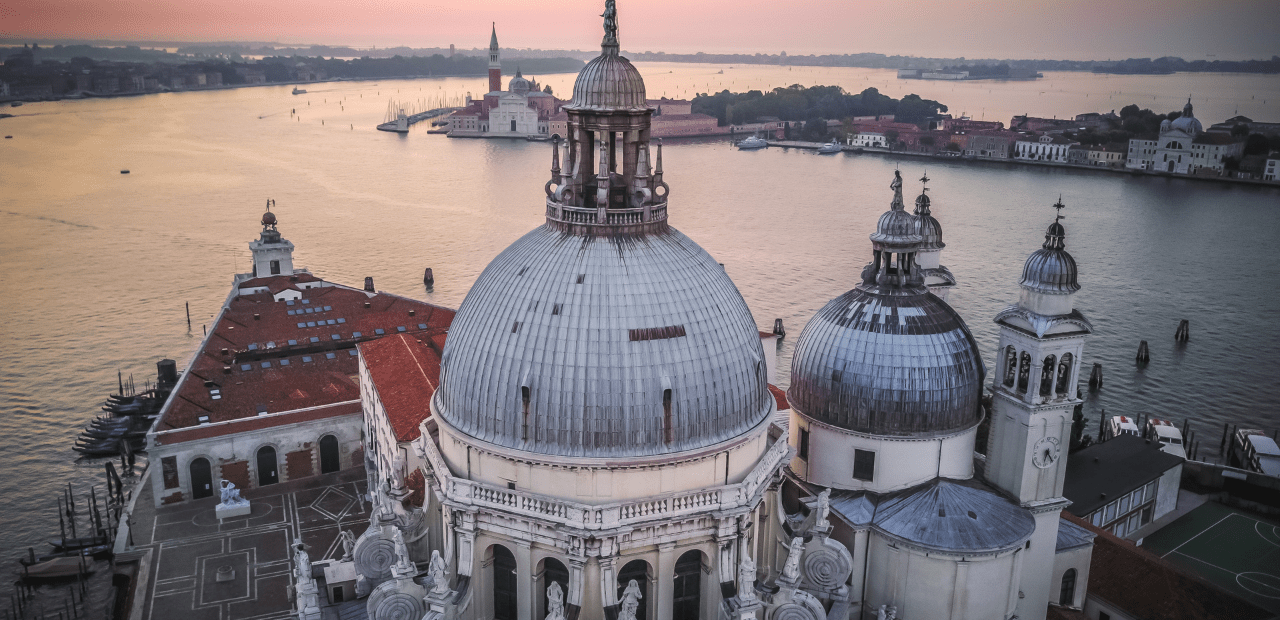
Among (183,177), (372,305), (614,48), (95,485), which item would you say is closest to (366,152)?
(183,177)

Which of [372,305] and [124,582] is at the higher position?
[372,305]

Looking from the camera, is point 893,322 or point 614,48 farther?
point 893,322

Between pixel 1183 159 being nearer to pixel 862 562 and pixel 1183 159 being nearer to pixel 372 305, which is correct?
pixel 372 305

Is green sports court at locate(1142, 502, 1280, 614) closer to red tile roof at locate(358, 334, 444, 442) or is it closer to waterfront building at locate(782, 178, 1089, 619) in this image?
waterfront building at locate(782, 178, 1089, 619)

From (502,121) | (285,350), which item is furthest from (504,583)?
(502,121)

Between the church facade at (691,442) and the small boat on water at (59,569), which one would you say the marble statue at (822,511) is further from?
the small boat on water at (59,569)

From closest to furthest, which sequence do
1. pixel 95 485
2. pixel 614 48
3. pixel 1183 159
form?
pixel 614 48 → pixel 95 485 → pixel 1183 159
